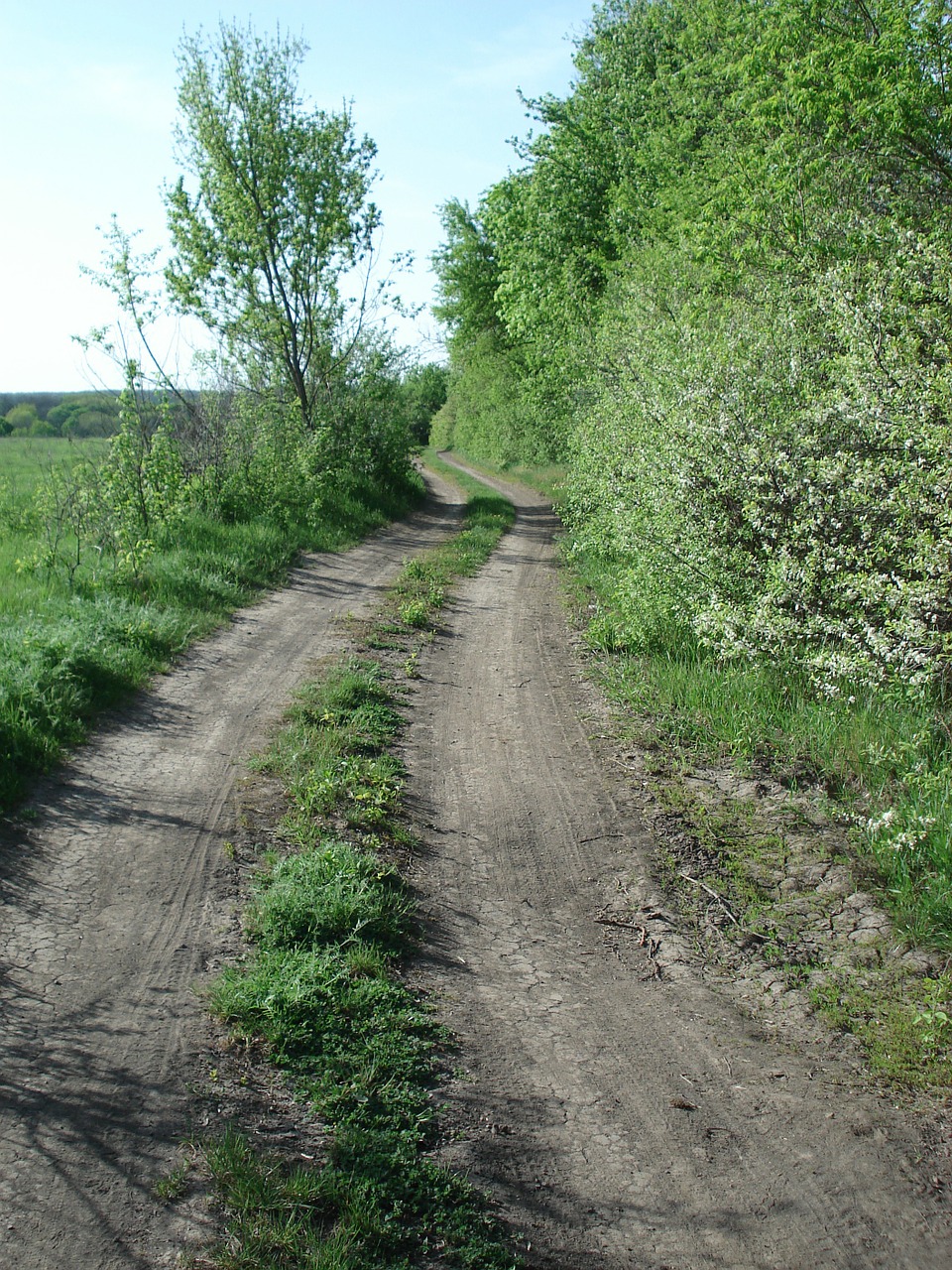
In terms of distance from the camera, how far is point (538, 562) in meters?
15.9

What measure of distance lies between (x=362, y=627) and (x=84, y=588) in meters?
3.11

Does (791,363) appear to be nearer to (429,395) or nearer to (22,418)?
(22,418)

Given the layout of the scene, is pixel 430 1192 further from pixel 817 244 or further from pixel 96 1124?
pixel 817 244

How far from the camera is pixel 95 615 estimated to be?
29.0 feet

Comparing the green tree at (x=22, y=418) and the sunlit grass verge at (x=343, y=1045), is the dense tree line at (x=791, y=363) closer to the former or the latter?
the sunlit grass verge at (x=343, y=1045)

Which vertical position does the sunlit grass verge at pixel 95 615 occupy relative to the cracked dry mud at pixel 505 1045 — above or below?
above

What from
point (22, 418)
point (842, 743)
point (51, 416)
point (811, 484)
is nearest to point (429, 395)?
point (22, 418)

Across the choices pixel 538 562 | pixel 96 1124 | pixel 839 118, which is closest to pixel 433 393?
pixel 538 562

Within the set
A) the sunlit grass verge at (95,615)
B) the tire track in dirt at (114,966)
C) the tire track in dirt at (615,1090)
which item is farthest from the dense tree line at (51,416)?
the tire track in dirt at (615,1090)

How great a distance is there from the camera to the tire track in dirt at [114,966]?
279cm

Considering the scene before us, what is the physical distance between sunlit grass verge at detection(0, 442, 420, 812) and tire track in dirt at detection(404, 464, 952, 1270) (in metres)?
2.78

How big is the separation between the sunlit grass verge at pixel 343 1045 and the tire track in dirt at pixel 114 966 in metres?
0.22

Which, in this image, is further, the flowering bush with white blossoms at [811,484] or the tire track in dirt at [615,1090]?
the flowering bush with white blossoms at [811,484]

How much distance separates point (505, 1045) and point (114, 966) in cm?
180
